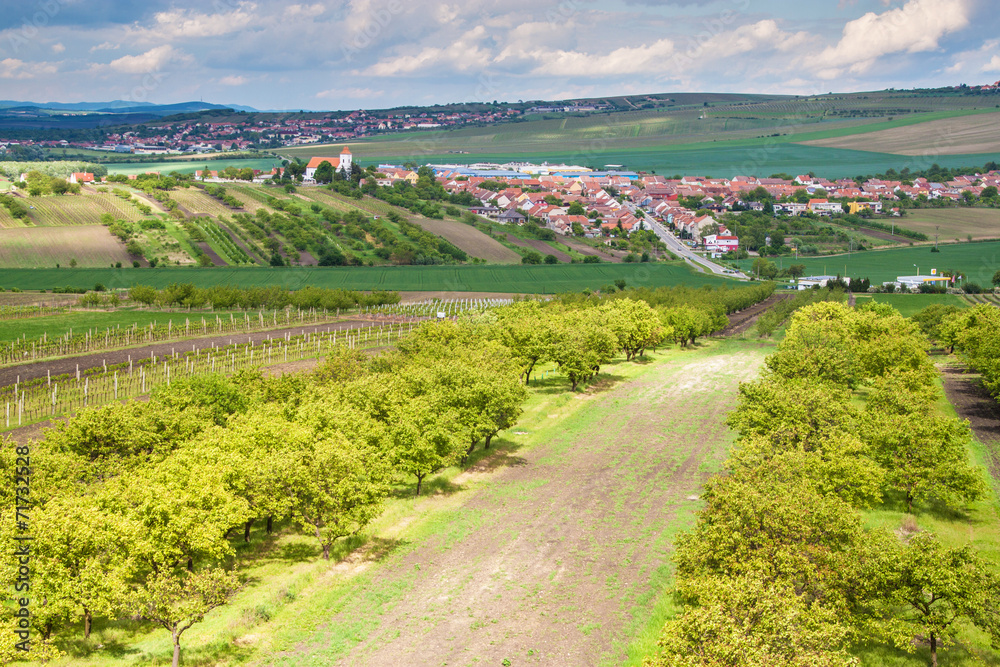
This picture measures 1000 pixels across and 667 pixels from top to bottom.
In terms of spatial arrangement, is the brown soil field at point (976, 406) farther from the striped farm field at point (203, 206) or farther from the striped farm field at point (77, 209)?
the striped farm field at point (77, 209)

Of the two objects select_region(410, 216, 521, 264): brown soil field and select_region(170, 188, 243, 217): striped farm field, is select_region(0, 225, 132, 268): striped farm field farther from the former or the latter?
select_region(410, 216, 521, 264): brown soil field

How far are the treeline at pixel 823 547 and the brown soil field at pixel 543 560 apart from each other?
3954 millimetres

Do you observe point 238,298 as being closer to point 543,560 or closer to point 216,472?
point 216,472

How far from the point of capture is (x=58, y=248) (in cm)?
15250

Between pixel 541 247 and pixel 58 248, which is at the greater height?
pixel 58 248

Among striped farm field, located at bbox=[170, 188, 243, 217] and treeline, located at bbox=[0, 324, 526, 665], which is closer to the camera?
treeline, located at bbox=[0, 324, 526, 665]

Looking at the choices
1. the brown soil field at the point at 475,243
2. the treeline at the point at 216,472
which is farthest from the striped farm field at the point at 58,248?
the treeline at the point at 216,472

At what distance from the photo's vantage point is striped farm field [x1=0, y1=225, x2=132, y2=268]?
145 meters

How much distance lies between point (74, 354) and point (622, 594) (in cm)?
6765

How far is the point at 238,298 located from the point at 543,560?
88.2 metres

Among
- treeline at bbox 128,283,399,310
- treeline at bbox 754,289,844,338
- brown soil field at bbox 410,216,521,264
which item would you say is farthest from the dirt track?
treeline at bbox 128,283,399,310

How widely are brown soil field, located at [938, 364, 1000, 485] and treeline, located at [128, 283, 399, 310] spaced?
256 ft

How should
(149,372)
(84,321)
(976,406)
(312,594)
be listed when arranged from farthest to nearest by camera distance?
(84,321) < (149,372) < (976,406) < (312,594)

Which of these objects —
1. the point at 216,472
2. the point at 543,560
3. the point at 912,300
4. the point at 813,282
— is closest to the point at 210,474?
the point at 216,472
